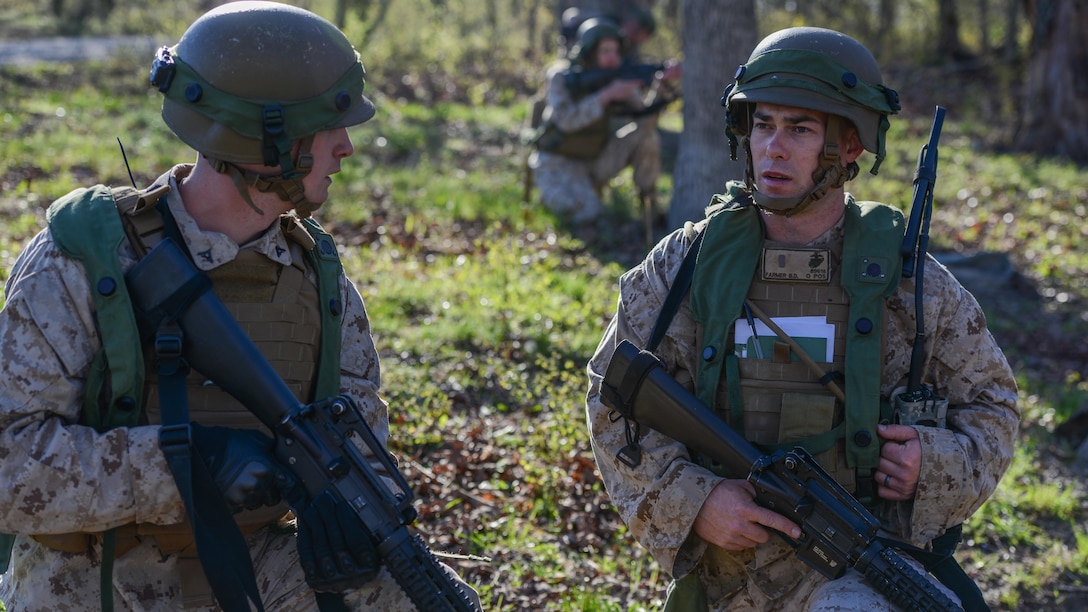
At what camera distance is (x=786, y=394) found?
Result: 3174 millimetres

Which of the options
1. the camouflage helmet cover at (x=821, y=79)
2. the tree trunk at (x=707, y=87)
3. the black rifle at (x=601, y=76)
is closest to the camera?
the camouflage helmet cover at (x=821, y=79)

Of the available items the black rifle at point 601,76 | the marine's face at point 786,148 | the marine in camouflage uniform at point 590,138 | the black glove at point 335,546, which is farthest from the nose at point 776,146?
the black rifle at point 601,76

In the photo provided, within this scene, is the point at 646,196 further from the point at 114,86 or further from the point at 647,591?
the point at 114,86

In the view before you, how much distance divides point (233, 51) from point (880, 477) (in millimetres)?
2203

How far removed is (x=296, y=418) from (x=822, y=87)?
180cm

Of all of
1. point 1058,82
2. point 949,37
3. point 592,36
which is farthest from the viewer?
point 949,37

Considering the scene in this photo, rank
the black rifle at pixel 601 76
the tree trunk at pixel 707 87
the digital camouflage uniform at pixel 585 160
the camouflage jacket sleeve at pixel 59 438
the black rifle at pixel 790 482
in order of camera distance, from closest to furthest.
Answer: the camouflage jacket sleeve at pixel 59 438 → the black rifle at pixel 790 482 → the tree trunk at pixel 707 87 → the black rifle at pixel 601 76 → the digital camouflage uniform at pixel 585 160

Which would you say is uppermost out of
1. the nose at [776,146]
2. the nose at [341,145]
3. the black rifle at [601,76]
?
the nose at [776,146]

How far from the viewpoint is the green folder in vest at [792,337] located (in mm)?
3217

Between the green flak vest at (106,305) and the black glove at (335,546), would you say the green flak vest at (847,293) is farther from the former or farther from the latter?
the green flak vest at (106,305)

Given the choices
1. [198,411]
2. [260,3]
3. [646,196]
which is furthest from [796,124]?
[646,196]

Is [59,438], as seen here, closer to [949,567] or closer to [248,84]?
[248,84]

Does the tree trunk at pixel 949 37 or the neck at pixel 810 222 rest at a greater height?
the neck at pixel 810 222

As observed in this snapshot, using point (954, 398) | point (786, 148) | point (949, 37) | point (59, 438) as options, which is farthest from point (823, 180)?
point (949, 37)
